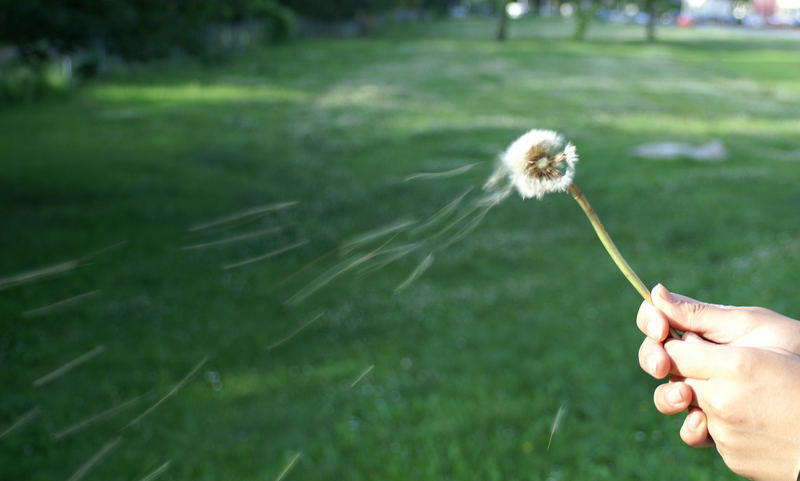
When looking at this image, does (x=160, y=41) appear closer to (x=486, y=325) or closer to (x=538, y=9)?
(x=486, y=325)

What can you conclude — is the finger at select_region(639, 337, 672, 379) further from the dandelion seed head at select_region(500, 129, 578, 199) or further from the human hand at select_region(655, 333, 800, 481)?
the dandelion seed head at select_region(500, 129, 578, 199)

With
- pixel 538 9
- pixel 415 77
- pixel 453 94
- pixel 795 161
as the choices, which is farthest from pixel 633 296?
pixel 538 9

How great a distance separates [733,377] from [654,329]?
17cm

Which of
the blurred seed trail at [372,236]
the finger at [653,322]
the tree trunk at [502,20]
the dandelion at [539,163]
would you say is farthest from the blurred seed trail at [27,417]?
the tree trunk at [502,20]

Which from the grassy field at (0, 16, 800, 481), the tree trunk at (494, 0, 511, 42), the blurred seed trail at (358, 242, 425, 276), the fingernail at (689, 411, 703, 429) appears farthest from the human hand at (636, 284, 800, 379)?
the tree trunk at (494, 0, 511, 42)

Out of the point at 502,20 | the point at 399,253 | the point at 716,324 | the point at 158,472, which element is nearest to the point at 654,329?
the point at 716,324

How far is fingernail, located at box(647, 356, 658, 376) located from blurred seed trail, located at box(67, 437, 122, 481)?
3530mm

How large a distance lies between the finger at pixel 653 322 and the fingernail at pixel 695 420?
0.49 feet

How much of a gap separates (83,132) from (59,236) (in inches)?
283

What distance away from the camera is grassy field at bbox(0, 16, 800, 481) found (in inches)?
185

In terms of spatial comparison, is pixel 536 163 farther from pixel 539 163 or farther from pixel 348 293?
pixel 348 293

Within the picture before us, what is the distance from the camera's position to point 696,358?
151 cm

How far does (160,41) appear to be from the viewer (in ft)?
30.9

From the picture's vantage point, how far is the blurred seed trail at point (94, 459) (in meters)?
4.44
